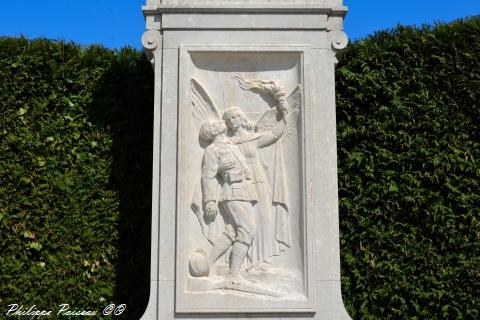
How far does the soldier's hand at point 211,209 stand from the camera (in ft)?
18.9

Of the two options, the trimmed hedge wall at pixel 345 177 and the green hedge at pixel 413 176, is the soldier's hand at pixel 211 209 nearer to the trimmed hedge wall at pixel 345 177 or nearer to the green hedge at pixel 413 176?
the trimmed hedge wall at pixel 345 177

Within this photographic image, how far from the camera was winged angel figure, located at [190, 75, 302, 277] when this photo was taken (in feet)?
18.9

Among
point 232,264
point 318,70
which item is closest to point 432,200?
point 318,70

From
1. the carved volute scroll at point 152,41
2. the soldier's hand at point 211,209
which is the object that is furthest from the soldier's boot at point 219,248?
the carved volute scroll at point 152,41

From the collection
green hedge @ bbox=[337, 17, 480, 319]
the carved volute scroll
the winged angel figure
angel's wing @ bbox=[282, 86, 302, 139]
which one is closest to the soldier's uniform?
the winged angel figure

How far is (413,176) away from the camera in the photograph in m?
6.65

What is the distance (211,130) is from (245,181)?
559mm

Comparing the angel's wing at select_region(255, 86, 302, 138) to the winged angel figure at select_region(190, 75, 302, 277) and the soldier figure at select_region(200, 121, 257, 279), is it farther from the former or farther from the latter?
the soldier figure at select_region(200, 121, 257, 279)

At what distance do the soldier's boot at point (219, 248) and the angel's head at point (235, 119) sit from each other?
1.01 m

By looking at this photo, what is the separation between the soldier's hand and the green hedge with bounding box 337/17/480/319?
1.63 m

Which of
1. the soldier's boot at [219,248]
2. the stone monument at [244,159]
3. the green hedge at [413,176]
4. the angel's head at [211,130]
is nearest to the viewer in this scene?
the stone monument at [244,159]

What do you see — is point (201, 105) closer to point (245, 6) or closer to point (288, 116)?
point (288, 116)

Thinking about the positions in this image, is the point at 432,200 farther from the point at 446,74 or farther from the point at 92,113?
the point at 92,113

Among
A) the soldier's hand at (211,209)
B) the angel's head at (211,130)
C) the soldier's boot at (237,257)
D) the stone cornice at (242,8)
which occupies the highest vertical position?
the stone cornice at (242,8)
